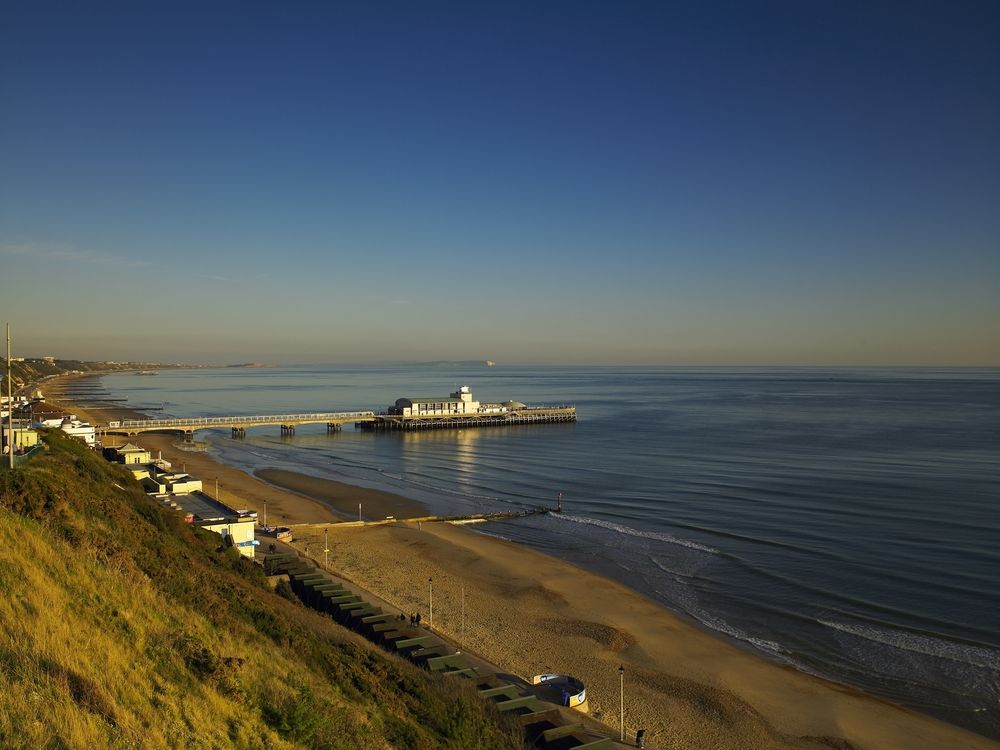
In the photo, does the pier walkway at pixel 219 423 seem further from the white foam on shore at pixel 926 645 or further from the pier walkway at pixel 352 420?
the white foam on shore at pixel 926 645

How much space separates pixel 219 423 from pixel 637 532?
5695 cm

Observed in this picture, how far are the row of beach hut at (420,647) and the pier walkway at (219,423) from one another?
51206mm

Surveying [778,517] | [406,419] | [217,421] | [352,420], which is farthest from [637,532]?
[217,421]

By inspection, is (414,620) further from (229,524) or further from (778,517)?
(778,517)

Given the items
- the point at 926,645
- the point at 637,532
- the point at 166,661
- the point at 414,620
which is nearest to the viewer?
the point at 166,661

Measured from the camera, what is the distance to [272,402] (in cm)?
12356

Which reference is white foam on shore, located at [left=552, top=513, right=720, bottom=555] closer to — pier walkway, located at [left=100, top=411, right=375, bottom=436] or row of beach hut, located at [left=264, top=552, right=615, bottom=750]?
row of beach hut, located at [left=264, top=552, right=615, bottom=750]

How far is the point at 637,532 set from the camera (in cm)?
3450

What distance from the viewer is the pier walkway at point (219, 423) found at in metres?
69.7

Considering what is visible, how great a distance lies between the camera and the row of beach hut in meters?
14.7

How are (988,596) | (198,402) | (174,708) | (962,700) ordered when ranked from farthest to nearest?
(198,402) < (988,596) < (962,700) < (174,708)

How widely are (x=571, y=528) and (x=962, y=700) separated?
65.8 feet

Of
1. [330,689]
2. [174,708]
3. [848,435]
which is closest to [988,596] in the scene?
[330,689]

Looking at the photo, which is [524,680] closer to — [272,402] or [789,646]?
[789,646]
